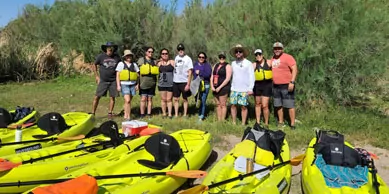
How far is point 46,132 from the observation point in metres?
6.61

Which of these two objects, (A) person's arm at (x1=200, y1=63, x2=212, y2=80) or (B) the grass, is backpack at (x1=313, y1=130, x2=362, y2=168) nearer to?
(B) the grass

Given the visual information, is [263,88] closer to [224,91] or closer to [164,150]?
[224,91]

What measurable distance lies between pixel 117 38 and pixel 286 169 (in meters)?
13.8

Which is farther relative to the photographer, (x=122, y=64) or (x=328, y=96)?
(x=328, y=96)

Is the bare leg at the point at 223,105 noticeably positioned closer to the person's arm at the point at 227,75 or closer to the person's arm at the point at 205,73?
the person's arm at the point at 227,75

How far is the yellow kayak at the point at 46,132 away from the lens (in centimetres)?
564

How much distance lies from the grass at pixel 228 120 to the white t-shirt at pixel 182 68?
1015 millimetres

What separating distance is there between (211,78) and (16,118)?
4207 mm

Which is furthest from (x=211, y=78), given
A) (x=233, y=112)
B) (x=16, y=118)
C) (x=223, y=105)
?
(x=16, y=118)

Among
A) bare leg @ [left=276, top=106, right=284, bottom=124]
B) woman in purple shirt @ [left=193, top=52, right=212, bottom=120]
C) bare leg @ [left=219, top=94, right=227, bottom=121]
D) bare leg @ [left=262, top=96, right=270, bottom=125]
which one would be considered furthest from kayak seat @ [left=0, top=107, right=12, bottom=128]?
bare leg @ [left=276, top=106, right=284, bottom=124]

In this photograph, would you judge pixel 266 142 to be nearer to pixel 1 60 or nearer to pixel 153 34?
pixel 153 34

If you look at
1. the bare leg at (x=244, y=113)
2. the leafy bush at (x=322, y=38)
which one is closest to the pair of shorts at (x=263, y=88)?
the bare leg at (x=244, y=113)

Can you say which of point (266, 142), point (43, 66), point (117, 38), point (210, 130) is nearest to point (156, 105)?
point (210, 130)

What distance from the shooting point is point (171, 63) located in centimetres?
830
